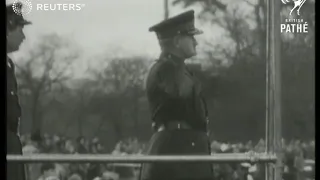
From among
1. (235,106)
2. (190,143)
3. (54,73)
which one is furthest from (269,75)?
(54,73)

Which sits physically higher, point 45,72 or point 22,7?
point 22,7

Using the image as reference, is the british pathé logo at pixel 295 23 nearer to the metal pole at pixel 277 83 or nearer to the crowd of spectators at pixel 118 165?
the metal pole at pixel 277 83

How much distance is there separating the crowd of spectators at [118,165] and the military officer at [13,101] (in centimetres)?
5

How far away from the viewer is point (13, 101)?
278cm

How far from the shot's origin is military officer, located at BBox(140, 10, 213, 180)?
9.00ft

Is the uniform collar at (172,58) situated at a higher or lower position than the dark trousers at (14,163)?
higher

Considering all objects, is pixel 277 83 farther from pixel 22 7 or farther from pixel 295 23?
pixel 22 7

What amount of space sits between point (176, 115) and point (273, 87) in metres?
0.48

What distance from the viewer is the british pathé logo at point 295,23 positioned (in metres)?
2.77

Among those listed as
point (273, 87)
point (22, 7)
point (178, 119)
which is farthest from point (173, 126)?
point (22, 7)

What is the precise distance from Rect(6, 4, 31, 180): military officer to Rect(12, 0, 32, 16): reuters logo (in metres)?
0.02

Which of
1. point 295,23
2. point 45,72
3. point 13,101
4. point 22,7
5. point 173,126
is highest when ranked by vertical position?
point 22,7

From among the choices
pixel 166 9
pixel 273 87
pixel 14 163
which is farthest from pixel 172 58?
pixel 14 163

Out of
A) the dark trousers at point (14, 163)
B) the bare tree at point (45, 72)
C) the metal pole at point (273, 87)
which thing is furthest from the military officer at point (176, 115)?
the dark trousers at point (14, 163)
